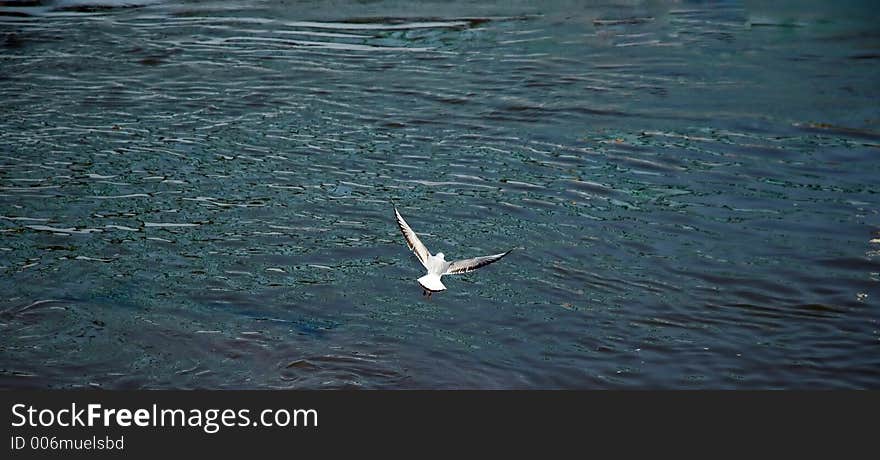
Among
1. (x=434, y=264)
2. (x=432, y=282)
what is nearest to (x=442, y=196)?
(x=434, y=264)

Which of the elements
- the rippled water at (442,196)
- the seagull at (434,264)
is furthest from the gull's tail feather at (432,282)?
the rippled water at (442,196)

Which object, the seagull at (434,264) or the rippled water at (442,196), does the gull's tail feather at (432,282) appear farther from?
the rippled water at (442,196)

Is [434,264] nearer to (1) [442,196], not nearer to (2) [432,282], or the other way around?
(2) [432,282]

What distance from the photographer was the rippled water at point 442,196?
6.60 meters

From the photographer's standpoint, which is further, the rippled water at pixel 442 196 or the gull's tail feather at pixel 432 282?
the rippled water at pixel 442 196

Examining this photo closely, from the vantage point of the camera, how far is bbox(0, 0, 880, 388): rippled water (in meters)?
6.60

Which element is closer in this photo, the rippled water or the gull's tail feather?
the gull's tail feather

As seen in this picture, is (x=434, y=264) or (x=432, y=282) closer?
(x=432, y=282)

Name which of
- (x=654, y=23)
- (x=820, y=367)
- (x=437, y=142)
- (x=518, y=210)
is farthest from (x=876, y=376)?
(x=654, y=23)

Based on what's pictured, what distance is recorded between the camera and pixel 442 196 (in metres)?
8.96

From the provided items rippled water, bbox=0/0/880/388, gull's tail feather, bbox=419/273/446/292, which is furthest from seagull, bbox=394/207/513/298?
rippled water, bbox=0/0/880/388

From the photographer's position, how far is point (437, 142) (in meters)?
10.2

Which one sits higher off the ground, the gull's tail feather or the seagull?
the seagull

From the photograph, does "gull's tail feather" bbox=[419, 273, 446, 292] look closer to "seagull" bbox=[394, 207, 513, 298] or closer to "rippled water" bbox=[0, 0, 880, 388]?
"seagull" bbox=[394, 207, 513, 298]
